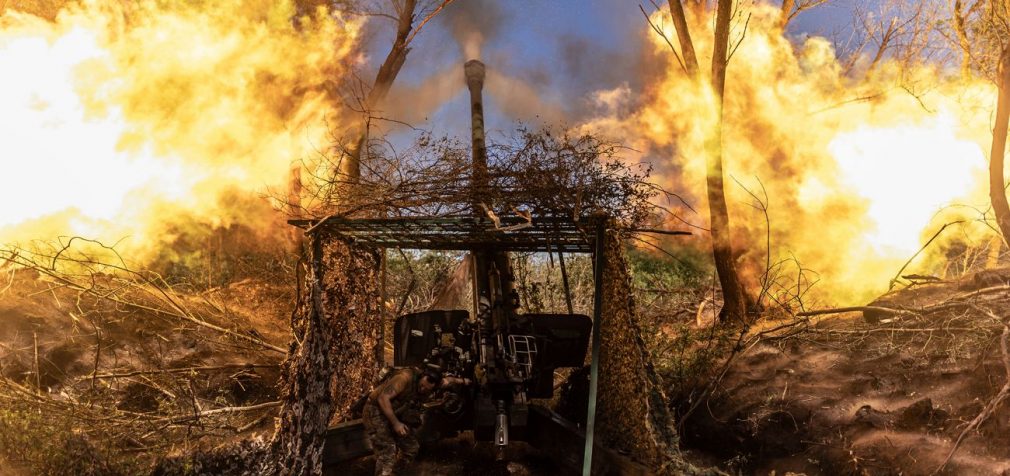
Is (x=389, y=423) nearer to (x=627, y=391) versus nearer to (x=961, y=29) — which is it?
(x=627, y=391)

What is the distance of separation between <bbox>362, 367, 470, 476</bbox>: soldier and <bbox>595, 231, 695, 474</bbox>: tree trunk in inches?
98.7

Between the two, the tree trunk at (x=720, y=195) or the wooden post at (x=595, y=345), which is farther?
the tree trunk at (x=720, y=195)

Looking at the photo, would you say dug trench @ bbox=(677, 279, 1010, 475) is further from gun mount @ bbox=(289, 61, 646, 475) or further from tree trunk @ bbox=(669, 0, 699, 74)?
tree trunk @ bbox=(669, 0, 699, 74)

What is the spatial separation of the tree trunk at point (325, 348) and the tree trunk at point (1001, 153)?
11501 millimetres

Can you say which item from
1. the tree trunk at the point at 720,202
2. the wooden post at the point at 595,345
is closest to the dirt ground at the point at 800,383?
the tree trunk at the point at 720,202

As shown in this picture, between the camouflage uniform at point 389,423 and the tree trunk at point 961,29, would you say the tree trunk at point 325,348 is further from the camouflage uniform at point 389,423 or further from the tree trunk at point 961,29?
the tree trunk at point 961,29

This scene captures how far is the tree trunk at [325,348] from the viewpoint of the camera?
27.5ft

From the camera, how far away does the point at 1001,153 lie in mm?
11641

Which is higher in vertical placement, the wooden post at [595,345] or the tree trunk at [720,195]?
Answer: the tree trunk at [720,195]

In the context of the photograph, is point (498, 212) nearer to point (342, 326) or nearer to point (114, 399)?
point (342, 326)

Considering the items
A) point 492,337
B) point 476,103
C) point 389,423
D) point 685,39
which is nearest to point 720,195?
point 685,39

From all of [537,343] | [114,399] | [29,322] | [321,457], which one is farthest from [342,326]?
[29,322]

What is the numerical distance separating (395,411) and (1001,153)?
12.1m

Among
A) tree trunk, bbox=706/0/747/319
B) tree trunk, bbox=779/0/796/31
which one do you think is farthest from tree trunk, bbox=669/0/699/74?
tree trunk, bbox=779/0/796/31
